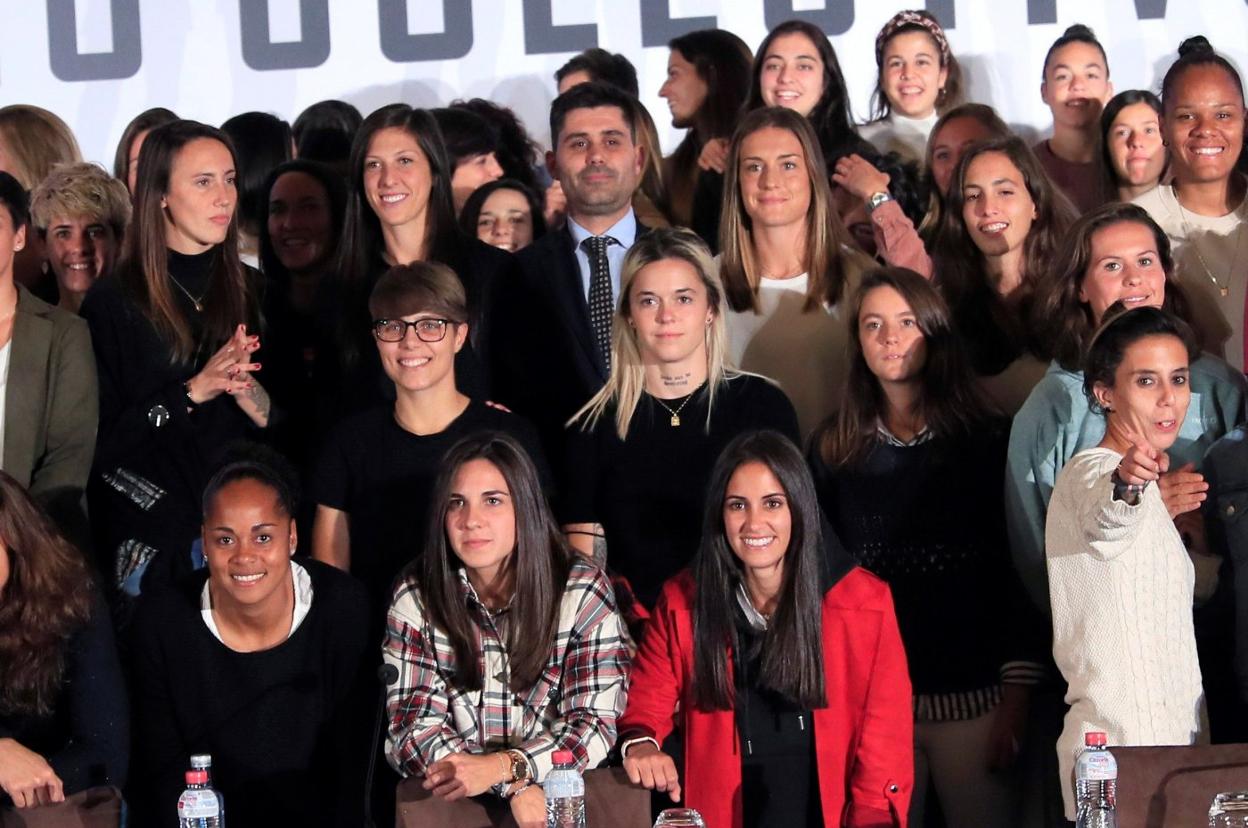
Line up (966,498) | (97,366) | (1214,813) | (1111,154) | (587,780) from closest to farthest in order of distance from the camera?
(1214,813) → (587,780) → (966,498) → (97,366) → (1111,154)

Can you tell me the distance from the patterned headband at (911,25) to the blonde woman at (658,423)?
1809 millimetres

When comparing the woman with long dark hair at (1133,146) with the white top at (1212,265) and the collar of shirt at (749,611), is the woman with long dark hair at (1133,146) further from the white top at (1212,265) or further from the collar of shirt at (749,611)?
the collar of shirt at (749,611)

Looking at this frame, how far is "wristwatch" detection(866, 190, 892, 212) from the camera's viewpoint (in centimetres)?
510

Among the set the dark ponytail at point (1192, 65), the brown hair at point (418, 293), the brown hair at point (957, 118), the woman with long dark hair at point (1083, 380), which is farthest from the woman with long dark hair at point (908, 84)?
the brown hair at point (418, 293)

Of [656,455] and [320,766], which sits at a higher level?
[656,455]

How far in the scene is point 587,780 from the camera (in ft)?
11.6

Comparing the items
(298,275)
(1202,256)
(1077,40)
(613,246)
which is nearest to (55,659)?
(298,275)

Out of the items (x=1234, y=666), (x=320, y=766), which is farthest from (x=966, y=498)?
(x=320, y=766)

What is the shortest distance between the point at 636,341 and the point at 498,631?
0.79 meters

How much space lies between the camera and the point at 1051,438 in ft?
13.7

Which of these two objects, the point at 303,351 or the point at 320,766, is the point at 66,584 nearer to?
the point at 320,766

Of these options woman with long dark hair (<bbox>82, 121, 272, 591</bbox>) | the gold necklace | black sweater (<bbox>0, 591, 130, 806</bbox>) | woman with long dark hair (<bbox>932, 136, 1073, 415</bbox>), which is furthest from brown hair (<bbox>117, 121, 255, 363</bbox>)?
woman with long dark hair (<bbox>932, 136, 1073, 415</bbox>)

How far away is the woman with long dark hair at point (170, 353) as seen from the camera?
176 inches

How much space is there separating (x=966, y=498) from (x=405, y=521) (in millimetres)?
1216
